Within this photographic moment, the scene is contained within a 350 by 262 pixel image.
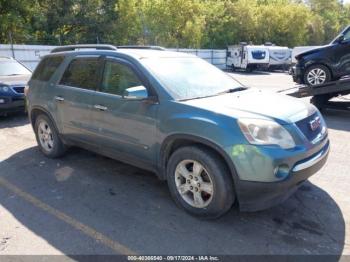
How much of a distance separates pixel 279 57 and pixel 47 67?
28159 mm

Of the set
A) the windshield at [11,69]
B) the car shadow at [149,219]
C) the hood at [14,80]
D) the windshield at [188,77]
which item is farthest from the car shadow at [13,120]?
the windshield at [188,77]

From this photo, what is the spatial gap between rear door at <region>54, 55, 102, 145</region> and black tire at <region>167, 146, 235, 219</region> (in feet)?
5.37

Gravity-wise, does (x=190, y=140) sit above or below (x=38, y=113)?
above

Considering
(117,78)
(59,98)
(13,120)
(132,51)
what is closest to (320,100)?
(132,51)

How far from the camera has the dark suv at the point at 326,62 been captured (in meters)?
8.94

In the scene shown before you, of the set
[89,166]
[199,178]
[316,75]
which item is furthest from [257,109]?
[316,75]

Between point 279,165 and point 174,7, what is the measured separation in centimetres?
2983

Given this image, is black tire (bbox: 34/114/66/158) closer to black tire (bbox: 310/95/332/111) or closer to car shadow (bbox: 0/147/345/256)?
car shadow (bbox: 0/147/345/256)

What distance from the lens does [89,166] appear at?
18.0ft

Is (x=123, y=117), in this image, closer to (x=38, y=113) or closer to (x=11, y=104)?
(x=38, y=113)

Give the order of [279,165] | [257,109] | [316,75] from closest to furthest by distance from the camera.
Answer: [279,165], [257,109], [316,75]

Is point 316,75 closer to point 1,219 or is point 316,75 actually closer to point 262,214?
point 262,214

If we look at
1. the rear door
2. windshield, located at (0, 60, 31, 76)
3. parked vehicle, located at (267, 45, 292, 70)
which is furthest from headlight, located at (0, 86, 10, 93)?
parked vehicle, located at (267, 45, 292, 70)

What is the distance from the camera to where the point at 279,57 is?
31.2 meters
